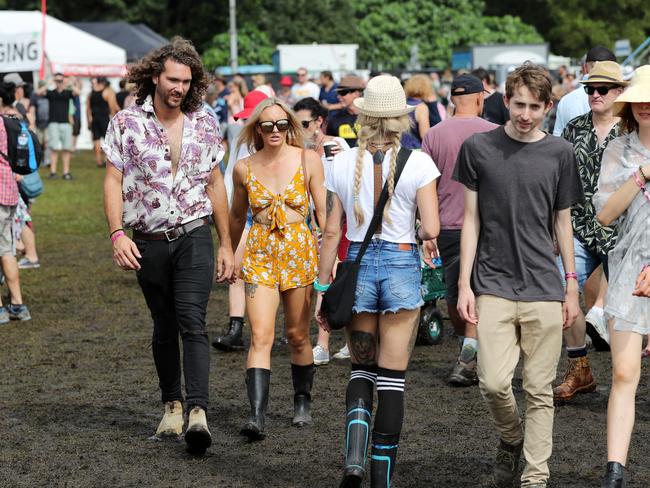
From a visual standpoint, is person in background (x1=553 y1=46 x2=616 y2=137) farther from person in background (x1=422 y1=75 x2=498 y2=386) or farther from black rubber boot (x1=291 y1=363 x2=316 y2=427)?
black rubber boot (x1=291 y1=363 x2=316 y2=427)

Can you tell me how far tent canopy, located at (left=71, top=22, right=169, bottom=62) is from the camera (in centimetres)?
4219

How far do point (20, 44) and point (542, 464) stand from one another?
13.0m

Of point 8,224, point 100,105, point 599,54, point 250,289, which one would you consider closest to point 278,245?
point 250,289

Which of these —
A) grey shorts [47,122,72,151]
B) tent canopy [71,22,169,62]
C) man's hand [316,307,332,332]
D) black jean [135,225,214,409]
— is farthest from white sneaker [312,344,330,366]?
tent canopy [71,22,169,62]

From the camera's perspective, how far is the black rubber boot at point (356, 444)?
534 centimetres

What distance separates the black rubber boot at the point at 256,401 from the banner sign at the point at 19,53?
429 inches

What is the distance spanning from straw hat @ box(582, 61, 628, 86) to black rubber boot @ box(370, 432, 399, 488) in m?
2.71

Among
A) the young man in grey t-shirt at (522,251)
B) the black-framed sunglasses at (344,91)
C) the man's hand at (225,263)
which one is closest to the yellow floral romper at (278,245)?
the man's hand at (225,263)

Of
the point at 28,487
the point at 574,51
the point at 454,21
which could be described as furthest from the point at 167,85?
the point at 574,51

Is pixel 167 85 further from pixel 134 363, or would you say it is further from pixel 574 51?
pixel 574 51

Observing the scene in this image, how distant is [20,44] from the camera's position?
16.7 m

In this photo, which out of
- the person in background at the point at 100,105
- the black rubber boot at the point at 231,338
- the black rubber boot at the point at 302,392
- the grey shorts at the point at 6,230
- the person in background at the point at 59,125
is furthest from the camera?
the person in background at the point at 100,105

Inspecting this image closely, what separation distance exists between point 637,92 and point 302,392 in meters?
2.72

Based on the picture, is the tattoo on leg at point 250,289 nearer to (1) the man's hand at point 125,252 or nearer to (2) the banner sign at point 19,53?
(1) the man's hand at point 125,252
